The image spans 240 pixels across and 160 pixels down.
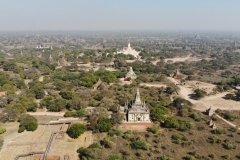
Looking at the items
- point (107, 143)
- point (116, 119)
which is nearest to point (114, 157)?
point (107, 143)

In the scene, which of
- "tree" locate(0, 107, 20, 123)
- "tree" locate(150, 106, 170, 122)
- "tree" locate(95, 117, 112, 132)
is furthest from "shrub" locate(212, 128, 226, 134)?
"tree" locate(0, 107, 20, 123)

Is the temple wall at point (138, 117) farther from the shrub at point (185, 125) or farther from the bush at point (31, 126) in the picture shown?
the bush at point (31, 126)

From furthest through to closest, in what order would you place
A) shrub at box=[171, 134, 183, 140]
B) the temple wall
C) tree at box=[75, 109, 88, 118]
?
1. tree at box=[75, 109, 88, 118]
2. the temple wall
3. shrub at box=[171, 134, 183, 140]

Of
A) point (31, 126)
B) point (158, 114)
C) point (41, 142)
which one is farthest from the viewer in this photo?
point (158, 114)

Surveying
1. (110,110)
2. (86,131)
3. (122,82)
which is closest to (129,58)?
(122,82)

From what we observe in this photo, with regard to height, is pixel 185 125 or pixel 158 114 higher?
pixel 158 114

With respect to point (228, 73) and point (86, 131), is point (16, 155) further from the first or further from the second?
point (228, 73)

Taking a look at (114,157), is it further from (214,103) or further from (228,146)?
(214,103)

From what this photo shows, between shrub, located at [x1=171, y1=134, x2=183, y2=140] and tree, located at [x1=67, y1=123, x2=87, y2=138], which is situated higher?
tree, located at [x1=67, y1=123, x2=87, y2=138]

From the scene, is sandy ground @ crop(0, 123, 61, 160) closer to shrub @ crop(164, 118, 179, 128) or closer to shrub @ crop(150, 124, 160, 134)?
shrub @ crop(150, 124, 160, 134)

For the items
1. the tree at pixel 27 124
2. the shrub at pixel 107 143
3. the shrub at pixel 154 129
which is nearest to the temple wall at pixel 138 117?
the shrub at pixel 154 129

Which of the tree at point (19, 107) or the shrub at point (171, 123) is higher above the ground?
the tree at point (19, 107)
